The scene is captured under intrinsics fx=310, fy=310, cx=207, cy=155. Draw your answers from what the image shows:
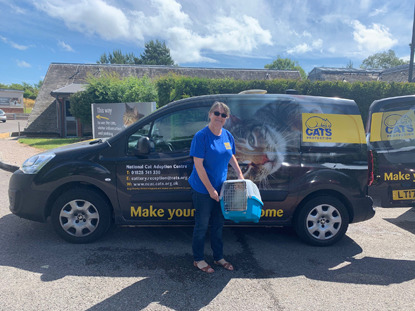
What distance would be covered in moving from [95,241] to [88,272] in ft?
2.63

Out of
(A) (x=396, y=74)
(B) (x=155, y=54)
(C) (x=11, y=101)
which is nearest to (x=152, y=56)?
(B) (x=155, y=54)

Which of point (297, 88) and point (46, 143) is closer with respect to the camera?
point (297, 88)

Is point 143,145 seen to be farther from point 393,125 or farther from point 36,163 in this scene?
Answer: point 393,125

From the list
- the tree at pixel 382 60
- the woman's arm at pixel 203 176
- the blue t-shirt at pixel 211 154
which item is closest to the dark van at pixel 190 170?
the blue t-shirt at pixel 211 154

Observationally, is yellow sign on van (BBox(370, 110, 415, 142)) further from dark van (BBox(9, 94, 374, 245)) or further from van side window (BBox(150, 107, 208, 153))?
van side window (BBox(150, 107, 208, 153))

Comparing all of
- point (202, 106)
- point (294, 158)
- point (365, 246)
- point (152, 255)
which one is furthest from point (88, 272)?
point (365, 246)

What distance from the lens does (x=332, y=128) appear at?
420 centimetres

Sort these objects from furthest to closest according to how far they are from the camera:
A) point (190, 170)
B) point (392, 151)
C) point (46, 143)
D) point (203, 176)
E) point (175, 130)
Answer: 1. point (46, 143)
2. point (392, 151)
3. point (175, 130)
4. point (190, 170)
5. point (203, 176)

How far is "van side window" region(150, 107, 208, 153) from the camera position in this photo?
13.3ft

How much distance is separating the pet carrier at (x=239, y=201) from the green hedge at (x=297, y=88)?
918 cm

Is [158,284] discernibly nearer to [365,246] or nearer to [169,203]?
[169,203]

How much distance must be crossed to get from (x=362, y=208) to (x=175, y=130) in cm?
273

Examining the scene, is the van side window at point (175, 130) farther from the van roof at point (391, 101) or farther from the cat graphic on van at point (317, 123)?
the van roof at point (391, 101)

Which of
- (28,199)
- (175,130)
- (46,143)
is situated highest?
(175,130)
